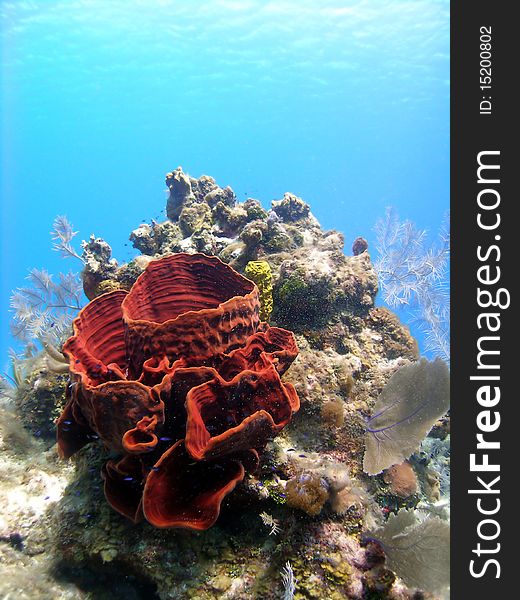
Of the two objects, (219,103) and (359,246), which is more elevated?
(219,103)

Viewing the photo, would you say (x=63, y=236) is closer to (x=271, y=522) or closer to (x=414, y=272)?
(x=271, y=522)

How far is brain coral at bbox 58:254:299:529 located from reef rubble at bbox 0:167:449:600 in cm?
49

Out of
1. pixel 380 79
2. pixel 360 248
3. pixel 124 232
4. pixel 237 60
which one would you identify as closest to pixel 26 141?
pixel 124 232

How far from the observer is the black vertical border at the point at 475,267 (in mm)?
2838

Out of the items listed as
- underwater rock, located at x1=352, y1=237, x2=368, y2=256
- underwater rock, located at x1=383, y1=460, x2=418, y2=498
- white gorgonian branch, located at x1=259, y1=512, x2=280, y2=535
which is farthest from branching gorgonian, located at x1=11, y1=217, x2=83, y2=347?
underwater rock, located at x1=383, y1=460, x2=418, y2=498

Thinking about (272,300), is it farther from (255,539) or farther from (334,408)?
(255,539)

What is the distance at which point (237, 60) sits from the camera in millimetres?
57469

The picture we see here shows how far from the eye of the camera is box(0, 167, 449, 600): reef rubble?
117 inches

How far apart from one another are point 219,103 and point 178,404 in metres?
92.6

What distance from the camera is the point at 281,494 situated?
10.5ft

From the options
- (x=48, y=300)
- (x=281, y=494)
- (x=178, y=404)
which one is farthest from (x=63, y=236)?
(x=281, y=494)

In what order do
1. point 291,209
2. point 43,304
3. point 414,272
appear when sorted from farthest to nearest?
1. point 414,272
2. point 43,304
3. point 291,209

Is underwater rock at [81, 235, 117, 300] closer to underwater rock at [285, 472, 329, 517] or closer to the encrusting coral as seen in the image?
the encrusting coral

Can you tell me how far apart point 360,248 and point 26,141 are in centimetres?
13937
